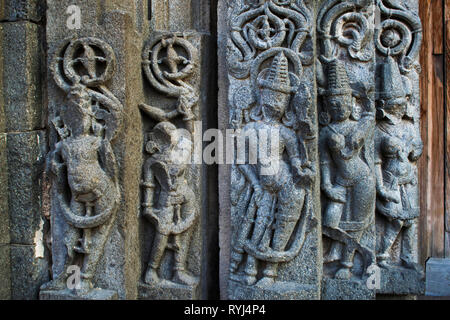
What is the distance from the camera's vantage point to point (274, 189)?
3008 millimetres

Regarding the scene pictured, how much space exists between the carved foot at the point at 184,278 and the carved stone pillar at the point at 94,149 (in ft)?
0.96

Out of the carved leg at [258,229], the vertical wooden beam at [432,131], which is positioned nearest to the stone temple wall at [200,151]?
the carved leg at [258,229]

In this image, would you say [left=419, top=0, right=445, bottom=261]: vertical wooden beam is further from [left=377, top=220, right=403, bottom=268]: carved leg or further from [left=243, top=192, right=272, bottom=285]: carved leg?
[left=243, top=192, right=272, bottom=285]: carved leg

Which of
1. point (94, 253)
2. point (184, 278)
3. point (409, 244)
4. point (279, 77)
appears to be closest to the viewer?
point (279, 77)

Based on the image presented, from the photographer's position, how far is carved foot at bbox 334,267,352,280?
312cm

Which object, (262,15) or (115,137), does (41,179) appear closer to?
(115,137)

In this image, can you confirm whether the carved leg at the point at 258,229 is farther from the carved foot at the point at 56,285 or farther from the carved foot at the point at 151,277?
the carved foot at the point at 56,285

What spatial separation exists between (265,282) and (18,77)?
218 centimetres

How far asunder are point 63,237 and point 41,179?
45 cm

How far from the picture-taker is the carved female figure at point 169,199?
10.3 feet

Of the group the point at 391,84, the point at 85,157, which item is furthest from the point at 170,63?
the point at 391,84

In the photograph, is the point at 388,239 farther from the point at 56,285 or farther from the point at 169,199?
the point at 56,285
